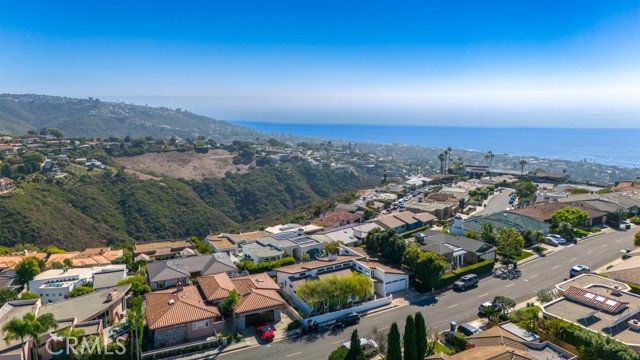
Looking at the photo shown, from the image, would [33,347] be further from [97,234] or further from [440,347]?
[97,234]

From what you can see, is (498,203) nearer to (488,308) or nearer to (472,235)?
(472,235)

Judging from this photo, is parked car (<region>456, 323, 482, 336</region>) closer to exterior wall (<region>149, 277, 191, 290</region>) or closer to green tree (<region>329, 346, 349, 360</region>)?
green tree (<region>329, 346, 349, 360</region>)

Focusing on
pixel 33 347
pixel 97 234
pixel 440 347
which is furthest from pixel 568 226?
pixel 97 234

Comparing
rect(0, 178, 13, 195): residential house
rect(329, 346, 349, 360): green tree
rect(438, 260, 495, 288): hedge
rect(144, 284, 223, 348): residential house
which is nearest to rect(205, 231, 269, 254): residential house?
rect(144, 284, 223, 348): residential house

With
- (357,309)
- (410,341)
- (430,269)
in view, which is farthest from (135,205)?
(410,341)

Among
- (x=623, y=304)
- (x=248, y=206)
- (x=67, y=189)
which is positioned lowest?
(x=248, y=206)

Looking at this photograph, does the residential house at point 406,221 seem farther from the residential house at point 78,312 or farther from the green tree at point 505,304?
the residential house at point 78,312
